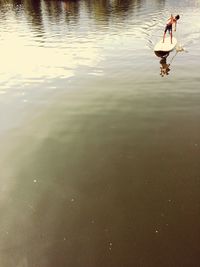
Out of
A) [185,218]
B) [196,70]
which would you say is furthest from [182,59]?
[185,218]

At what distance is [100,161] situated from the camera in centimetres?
941

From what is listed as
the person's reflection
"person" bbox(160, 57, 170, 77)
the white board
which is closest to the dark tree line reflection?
the white board

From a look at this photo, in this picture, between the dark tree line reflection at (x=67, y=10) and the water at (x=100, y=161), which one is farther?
the dark tree line reflection at (x=67, y=10)

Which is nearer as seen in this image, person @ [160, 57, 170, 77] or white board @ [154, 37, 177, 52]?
person @ [160, 57, 170, 77]

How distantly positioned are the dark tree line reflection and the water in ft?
61.9

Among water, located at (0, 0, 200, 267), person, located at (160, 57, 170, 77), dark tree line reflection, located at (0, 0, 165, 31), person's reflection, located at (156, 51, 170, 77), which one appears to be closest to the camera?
water, located at (0, 0, 200, 267)

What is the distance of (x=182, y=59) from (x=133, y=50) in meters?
3.88

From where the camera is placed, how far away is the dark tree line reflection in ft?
125

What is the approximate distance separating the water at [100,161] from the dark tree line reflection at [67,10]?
18.9 m

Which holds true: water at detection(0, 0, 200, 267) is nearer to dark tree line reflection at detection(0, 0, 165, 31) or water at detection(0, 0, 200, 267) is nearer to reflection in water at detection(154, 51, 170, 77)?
reflection in water at detection(154, 51, 170, 77)

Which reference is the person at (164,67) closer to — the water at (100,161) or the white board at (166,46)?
the water at (100,161)

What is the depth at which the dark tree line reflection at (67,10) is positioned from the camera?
1497 inches

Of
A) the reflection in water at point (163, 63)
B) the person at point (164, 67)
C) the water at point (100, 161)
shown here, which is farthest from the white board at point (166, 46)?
the person at point (164, 67)

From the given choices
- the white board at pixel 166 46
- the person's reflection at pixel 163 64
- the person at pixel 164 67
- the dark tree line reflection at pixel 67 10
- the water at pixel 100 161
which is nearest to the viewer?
the water at pixel 100 161
